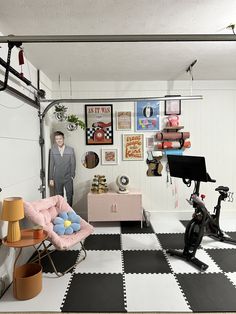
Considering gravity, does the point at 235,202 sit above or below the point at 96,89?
below

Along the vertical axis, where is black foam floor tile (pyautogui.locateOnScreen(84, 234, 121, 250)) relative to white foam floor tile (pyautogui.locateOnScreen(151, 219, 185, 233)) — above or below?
below

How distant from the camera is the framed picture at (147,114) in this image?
4.43 meters

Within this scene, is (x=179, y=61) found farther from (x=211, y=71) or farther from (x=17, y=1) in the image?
(x=17, y=1)

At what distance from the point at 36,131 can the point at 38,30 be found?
1525 millimetres

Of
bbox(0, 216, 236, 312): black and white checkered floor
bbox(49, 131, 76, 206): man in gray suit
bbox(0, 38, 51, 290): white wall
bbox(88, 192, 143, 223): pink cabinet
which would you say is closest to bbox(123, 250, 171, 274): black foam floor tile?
bbox(0, 216, 236, 312): black and white checkered floor

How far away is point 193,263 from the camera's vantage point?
2828 mm

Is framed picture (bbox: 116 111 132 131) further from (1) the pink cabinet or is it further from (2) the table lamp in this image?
(2) the table lamp

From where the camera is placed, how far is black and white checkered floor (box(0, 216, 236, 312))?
6.93 feet

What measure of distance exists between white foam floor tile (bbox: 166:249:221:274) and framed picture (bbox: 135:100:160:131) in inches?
94.7

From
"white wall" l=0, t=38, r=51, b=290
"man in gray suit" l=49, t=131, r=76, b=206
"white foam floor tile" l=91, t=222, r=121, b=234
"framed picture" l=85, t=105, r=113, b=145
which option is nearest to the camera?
"white wall" l=0, t=38, r=51, b=290

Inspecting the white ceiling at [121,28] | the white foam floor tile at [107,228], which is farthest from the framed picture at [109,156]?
the white ceiling at [121,28]

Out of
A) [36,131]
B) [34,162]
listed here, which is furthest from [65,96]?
[34,162]

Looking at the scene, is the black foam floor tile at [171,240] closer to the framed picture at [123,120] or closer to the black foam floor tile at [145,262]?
the black foam floor tile at [145,262]

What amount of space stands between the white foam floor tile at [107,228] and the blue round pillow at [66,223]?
98cm
